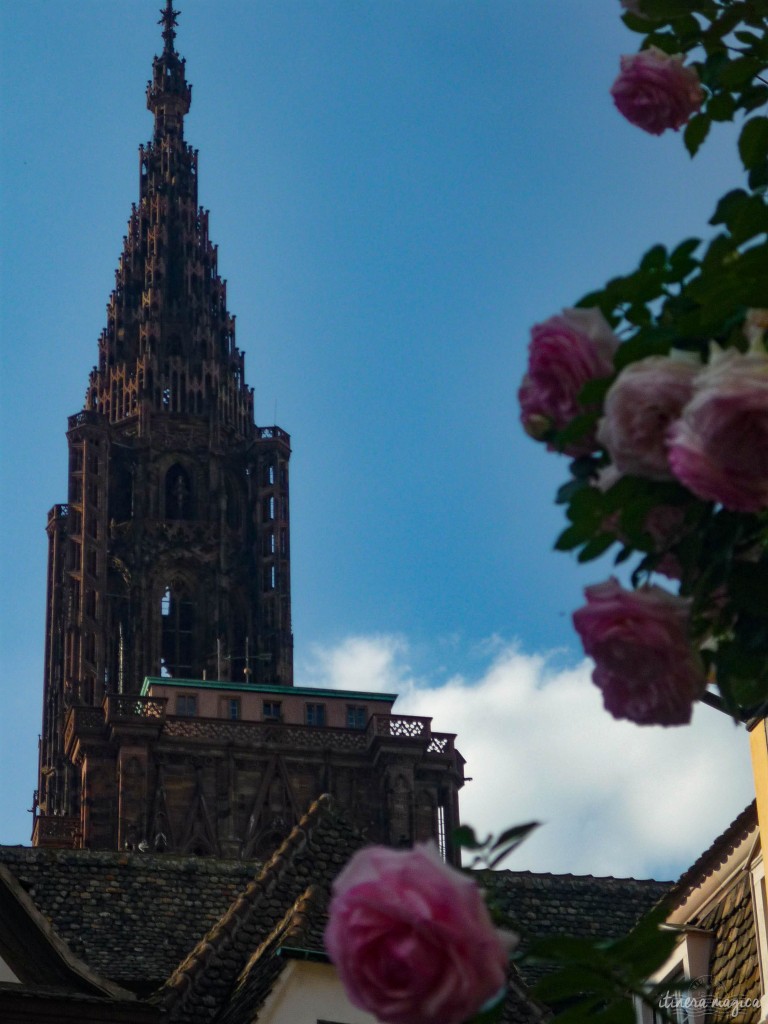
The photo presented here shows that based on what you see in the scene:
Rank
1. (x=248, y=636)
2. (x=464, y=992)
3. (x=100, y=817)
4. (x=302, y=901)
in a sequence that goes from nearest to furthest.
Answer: (x=464, y=992)
(x=302, y=901)
(x=100, y=817)
(x=248, y=636)

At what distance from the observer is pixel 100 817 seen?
6781cm

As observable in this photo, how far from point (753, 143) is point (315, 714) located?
6785 cm

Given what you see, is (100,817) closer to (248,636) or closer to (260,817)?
(260,817)

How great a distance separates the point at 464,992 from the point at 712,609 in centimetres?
114

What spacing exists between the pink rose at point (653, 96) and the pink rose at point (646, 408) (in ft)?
4.85

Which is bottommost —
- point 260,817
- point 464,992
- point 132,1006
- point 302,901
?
point 464,992

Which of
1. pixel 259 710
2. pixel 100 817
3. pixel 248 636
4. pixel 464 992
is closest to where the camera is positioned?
pixel 464 992

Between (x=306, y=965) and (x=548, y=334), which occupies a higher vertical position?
(x=306, y=965)

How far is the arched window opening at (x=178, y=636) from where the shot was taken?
266 feet

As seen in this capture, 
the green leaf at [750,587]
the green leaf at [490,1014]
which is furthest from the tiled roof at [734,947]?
the green leaf at [750,587]

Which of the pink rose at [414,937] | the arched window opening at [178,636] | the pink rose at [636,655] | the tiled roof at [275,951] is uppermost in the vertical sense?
the arched window opening at [178,636]

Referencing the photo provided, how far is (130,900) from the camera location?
2430 centimetres

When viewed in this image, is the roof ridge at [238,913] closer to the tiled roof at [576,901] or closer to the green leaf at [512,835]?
the tiled roof at [576,901]

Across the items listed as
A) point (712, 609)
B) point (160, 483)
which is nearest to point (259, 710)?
point (160, 483)
